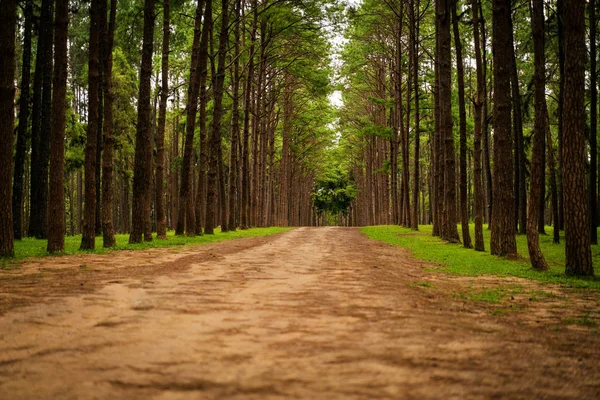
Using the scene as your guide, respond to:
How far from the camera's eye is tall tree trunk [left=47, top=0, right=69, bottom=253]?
11.8 meters

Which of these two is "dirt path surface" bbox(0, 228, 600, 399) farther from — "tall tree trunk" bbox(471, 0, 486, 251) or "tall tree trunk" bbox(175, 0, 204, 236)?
"tall tree trunk" bbox(175, 0, 204, 236)

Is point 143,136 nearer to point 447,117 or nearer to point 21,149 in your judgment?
point 21,149

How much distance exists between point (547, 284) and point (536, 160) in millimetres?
3701

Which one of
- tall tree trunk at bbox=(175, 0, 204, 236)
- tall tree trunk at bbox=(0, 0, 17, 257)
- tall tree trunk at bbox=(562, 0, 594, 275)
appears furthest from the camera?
tall tree trunk at bbox=(175, 0, 204, 236)

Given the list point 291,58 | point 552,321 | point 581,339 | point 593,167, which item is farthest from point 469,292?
point 291,58

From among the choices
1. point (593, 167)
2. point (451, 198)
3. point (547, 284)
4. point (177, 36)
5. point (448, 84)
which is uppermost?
point (177, 36)

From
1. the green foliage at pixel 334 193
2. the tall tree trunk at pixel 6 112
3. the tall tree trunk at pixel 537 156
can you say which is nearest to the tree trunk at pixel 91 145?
the tall tree trunk at pixel 6 112

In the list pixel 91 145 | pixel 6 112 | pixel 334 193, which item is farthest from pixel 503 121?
pixel 334 193

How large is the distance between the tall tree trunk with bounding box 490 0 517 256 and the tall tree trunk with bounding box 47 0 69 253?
10.5 m

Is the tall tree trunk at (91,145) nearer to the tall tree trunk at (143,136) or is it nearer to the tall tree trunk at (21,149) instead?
the tall tree trunk at (143,136)

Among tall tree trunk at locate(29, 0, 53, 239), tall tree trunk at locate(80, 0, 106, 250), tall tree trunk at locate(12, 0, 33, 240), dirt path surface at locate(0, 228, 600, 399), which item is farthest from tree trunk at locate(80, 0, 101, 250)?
dirt path surface at locate(0, 228, 600, 399)

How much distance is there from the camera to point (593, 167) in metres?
18.6

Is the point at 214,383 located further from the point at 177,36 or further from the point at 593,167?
the point at 177,36

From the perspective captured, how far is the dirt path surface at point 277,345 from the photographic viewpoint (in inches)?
106
